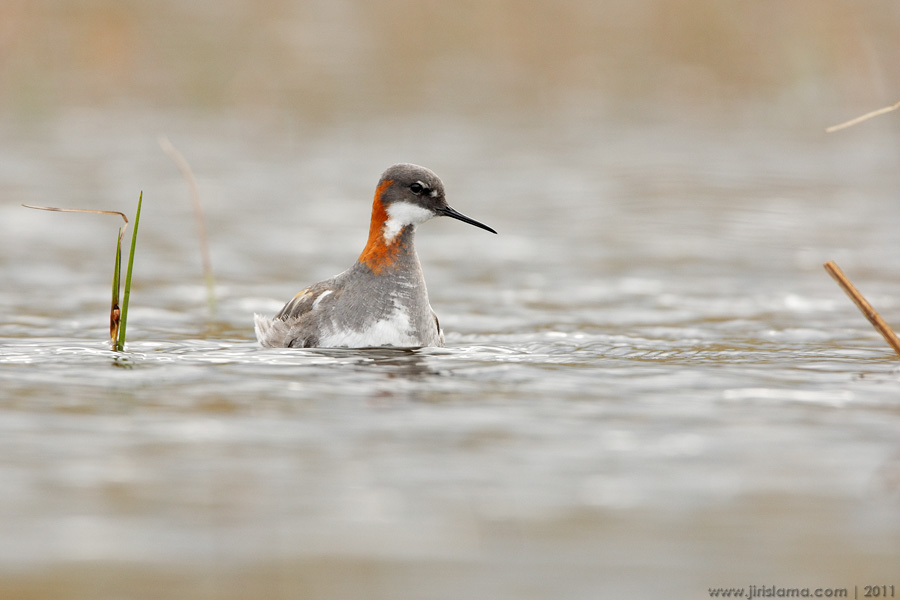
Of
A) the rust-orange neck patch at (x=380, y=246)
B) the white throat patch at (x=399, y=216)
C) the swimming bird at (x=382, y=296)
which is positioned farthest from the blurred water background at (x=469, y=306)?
the white throat patch at (x=399, y=216)

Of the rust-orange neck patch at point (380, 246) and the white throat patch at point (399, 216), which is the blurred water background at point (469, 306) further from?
the white throat patch at point (399, 216)

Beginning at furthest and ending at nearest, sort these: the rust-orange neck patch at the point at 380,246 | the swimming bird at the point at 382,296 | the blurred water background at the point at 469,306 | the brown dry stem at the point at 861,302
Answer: the rust-orange neck patch at the point at 380,246
the swimming bird at the point at 382,296
the brown dry stem at the point at 861,302
the blurred water background at the point at 469,306

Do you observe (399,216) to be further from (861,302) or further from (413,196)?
(861,302)

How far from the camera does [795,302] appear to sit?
8.95m

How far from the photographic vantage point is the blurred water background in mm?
3914

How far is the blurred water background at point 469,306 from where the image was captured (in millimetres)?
3914

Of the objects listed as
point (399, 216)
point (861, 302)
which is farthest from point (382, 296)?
point (861, 302)

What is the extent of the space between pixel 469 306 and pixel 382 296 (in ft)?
6.98

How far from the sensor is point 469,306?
912 cm

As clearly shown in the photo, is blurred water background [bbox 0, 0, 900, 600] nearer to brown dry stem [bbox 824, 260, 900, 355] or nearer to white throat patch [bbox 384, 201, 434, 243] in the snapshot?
brown dry stem [bbox 824, 260, 900, 355]

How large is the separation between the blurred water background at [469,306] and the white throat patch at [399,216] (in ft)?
2.93

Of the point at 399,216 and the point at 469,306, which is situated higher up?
the point at 399,216

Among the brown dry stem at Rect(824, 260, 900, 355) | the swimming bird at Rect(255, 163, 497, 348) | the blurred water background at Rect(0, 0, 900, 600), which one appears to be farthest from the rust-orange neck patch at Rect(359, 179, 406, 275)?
the brown dry stem at Rect(824, 260, 900, 355)

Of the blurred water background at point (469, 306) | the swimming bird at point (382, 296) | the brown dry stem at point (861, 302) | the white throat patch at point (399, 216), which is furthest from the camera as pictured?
the white throat patch at point (399, 216)
